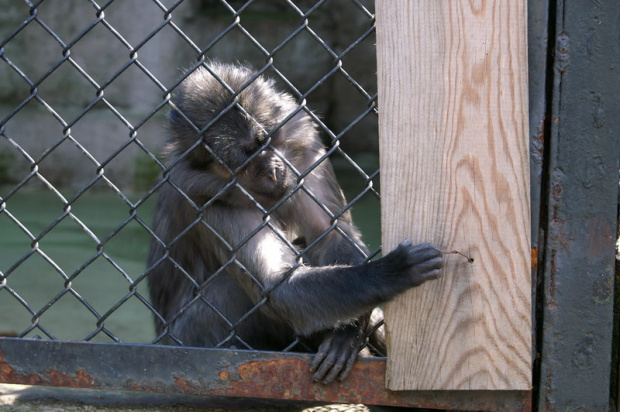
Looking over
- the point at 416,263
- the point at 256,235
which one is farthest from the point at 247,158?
the point at 416,263

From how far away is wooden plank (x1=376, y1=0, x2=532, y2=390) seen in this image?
177 cm

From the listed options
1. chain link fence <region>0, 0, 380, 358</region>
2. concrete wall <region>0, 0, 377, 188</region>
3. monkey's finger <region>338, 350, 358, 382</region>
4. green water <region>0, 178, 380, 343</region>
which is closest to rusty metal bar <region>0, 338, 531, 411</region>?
monkey's finger <region>338, 350, 358, 382</region>

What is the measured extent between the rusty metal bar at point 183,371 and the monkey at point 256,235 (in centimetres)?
6

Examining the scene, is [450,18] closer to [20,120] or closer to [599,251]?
[599,251]

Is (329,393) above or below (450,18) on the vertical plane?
below

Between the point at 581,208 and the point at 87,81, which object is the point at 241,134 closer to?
the point at 581,208

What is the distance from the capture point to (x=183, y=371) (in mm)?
2158

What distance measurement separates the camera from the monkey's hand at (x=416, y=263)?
1854 millimetres

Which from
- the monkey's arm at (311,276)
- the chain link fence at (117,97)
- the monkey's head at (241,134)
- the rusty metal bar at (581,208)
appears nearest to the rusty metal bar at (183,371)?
the monkey's arm at (311,276)

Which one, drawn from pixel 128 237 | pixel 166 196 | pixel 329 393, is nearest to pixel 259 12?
pixel 128 237

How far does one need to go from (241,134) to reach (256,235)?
416 millimetres

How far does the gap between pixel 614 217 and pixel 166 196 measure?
1783mm

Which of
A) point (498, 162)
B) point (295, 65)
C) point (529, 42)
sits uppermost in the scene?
point (295, 65)

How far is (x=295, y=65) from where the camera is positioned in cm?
855
